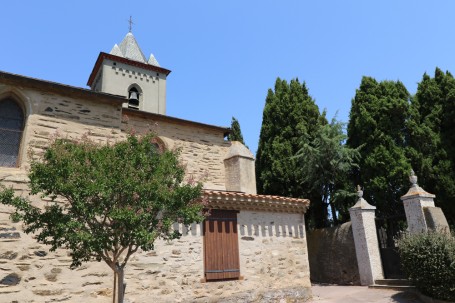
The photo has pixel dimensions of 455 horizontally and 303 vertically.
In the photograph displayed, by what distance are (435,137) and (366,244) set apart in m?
7.75

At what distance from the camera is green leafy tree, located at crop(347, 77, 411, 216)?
1655 centimetres

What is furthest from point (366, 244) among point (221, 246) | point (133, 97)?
point (133, 97)

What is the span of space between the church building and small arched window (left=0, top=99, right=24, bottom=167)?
0.07 feet

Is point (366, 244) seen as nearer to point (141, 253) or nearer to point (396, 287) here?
point (396, 287)

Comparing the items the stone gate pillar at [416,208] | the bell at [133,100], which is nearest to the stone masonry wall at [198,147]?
the bell at [133,100]

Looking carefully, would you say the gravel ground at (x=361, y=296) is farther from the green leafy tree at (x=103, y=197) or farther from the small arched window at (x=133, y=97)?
the small arched window at (x=133, y=97)

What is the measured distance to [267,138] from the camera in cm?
2231

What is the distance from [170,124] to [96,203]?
786 cm

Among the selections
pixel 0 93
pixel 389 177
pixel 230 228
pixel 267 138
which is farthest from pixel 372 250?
pixel 0 93

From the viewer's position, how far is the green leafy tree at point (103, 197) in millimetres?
5852

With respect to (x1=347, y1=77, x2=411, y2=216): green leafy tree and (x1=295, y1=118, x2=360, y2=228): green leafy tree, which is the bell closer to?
(x1=295, y1=118, x2=360, y2=228): green leafy tree

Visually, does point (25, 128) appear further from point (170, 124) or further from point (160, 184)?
point (170, 124)

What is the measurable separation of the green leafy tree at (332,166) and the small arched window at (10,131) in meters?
13.3

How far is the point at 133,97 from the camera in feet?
63.5
